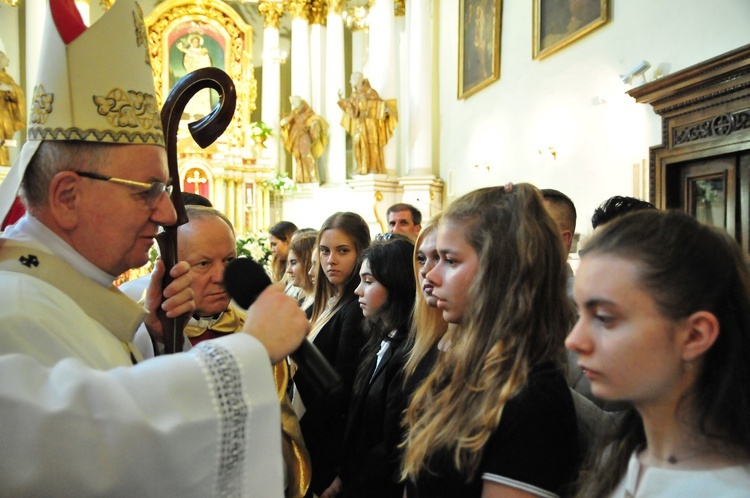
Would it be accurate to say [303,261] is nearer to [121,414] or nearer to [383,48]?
[121,414]

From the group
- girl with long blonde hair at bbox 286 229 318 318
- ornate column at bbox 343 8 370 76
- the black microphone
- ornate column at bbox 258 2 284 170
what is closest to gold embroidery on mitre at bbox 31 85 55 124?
the black microphone

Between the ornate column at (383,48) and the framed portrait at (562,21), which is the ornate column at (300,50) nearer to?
the ornate column at (383,48)

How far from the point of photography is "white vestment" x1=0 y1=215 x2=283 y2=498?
1012mm

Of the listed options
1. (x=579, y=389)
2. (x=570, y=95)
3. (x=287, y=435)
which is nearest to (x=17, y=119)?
(x=570, y=95)

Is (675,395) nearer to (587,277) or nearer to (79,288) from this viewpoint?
(587,277)

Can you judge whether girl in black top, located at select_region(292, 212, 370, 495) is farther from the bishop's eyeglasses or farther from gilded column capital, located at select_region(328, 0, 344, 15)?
gilded column capital, located at select_region(328, 0, 344, 15)

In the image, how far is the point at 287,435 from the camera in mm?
2527

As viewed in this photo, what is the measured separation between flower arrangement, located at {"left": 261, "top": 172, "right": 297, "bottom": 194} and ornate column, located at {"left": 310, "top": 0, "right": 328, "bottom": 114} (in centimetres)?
184

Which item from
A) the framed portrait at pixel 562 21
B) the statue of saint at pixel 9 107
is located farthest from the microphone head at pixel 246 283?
the statue of saint at pixel 9 107

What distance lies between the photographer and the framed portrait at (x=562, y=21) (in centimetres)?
784

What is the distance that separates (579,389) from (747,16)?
4.42m

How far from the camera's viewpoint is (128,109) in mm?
1559

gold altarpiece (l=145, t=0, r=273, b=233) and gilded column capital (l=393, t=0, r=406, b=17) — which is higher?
gilded column capital (l=393, t=0, r=406, b=17)

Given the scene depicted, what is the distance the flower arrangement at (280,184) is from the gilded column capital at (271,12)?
384 cm
